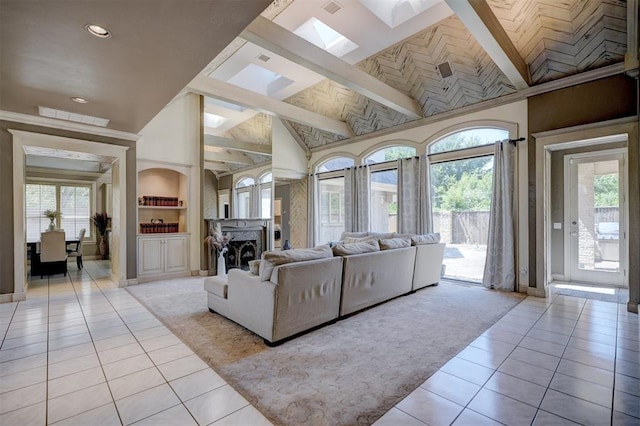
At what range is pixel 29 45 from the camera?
8.05 feet

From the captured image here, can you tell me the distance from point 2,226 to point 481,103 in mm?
7764

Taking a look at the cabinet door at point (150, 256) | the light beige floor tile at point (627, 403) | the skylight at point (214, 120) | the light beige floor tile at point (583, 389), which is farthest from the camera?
the skylight at point (214, 120)

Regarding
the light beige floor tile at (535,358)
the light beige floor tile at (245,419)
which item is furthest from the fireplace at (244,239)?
the light beige floor tile at (535,358)

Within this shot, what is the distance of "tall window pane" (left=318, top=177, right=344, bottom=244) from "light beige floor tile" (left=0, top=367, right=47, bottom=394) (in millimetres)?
6285

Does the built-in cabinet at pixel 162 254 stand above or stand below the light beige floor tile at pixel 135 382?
above

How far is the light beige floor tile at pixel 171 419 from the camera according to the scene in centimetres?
176

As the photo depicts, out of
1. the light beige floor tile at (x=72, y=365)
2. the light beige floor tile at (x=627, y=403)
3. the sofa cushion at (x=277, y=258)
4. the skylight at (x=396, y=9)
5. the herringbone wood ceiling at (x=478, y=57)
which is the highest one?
the skylight at (x=396, y=9)

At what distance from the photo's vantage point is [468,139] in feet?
17.9

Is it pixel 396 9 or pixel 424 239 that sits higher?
pixel 396 9

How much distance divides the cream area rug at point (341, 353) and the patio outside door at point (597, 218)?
213cm

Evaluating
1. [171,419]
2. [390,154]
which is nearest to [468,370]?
[171,419]

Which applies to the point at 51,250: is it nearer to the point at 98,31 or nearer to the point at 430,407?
the point at 98,31

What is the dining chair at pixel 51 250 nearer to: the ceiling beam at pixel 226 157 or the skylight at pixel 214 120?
the ceiling beam at pixel 226 157

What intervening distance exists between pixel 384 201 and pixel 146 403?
19.0ft
